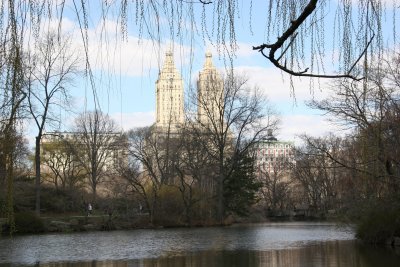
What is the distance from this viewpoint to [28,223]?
95.8 ft

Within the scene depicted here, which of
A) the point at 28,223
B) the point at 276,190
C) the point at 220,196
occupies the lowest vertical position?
the point at 28,223

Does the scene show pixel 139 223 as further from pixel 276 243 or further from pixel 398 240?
pixel 398 240

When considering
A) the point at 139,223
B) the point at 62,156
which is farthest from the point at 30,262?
the point at 62,156

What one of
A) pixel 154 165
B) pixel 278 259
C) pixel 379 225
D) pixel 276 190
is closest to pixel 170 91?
pixel 278 259

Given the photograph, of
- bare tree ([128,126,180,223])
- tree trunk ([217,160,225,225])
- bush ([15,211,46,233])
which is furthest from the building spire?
tree trunk ([217,160,225,225])

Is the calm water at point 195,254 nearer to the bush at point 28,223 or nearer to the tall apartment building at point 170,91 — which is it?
the bush at point 28,223

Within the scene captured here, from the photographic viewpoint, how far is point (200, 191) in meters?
38.5

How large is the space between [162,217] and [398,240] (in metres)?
20.1

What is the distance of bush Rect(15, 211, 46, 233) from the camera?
28703 mm

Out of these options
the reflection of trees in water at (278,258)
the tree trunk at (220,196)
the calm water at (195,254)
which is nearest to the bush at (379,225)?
the calm water at (195,254)

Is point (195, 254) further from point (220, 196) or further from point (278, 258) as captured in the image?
point (220, 196)

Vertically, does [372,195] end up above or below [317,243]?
above

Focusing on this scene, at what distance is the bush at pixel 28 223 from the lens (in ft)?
94.2

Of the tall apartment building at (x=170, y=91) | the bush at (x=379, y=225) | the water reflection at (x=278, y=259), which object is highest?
the tall apartment building at (x=170, y=91)
